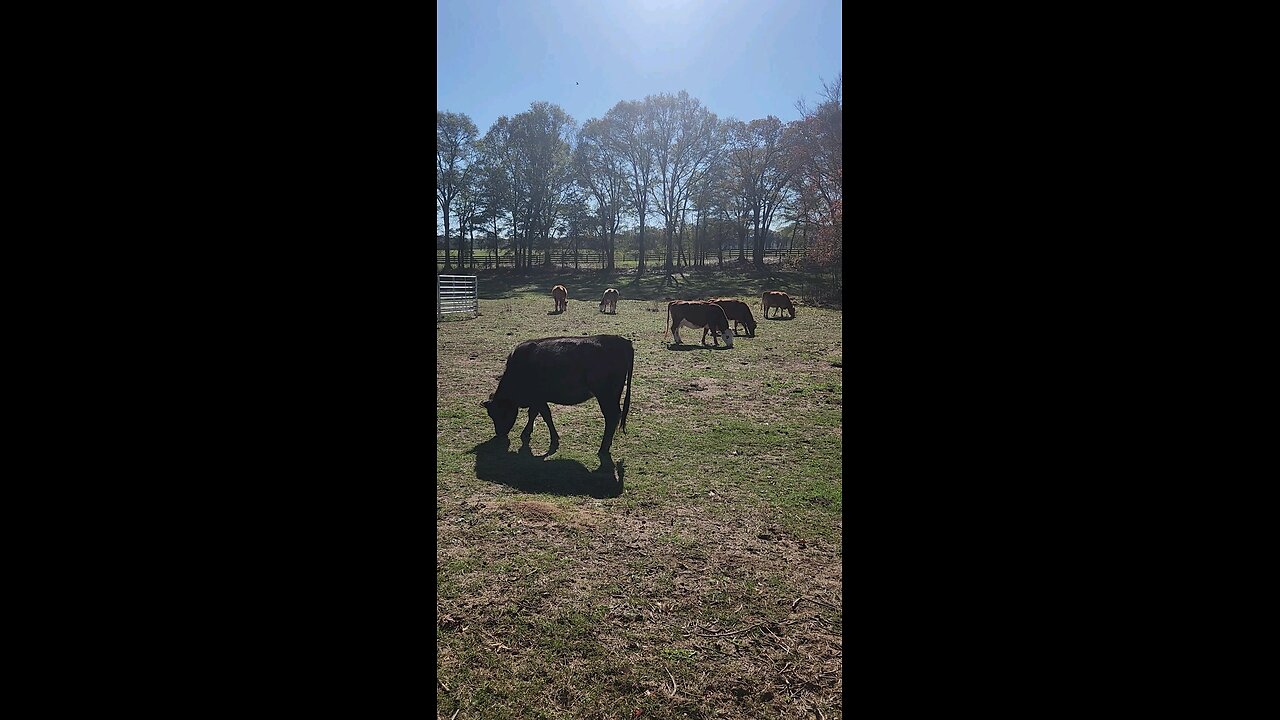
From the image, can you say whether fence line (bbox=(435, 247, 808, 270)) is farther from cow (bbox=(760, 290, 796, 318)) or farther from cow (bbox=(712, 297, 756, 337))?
cow (bbox=(712, 297, 756, 337))

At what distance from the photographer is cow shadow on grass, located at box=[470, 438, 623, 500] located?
4137mm

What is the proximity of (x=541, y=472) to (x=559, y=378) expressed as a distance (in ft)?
2.72

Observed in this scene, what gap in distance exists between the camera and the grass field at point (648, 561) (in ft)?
6.62

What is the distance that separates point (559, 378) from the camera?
4.82 m

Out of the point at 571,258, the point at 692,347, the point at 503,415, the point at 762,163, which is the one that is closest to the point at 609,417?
the point at 503,415

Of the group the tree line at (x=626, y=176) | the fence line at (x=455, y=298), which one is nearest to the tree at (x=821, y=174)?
the tree line at (x=626, y=176)

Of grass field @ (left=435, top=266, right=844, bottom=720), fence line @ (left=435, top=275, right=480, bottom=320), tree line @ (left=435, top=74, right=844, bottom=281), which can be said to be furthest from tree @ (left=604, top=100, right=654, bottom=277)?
grass field @ (left=435, top=266, right=844, bottom=720)

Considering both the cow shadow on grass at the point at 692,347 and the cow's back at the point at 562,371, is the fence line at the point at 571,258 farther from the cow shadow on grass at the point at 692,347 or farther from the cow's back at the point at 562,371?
the cow's back at the point at 562,371

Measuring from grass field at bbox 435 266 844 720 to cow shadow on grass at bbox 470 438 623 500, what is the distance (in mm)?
23

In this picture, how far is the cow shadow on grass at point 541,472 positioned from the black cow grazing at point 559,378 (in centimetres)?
16

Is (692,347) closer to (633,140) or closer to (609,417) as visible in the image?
(609,417)
